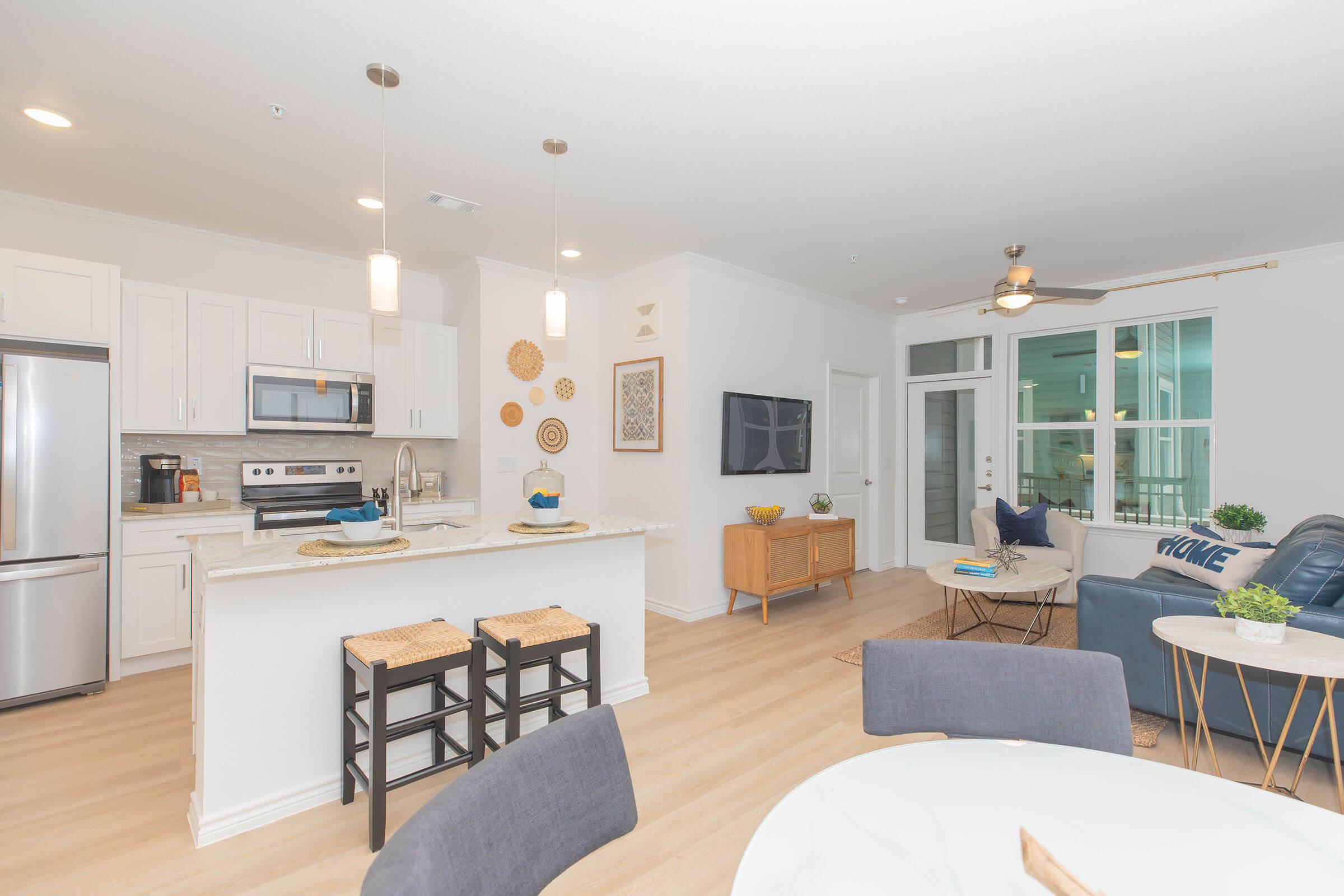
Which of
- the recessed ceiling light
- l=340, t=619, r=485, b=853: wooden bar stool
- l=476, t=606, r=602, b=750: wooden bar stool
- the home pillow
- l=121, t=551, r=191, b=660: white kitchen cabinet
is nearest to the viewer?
l=340, t=619, r=485, b=853: wooden bar stool

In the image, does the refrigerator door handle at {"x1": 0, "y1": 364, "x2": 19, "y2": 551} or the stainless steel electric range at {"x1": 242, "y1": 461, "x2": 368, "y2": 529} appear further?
the stainless steel electric range at {"x1": 242, "y1": 461, "x2": 368, "y2": 529}

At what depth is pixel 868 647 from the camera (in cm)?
139

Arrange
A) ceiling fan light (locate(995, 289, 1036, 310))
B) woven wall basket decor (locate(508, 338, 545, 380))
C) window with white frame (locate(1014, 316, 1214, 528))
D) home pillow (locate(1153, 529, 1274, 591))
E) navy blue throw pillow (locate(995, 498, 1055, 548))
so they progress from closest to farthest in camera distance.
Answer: home pillow (locate(1153, 529, 1274, 591)) → ceiling fan light (locate(995, 289, 1036, 310)) → woven wall basket decor (locate(508, 338, 545, 380)) → window with white frame (locate(1014, 316, 1214, 528)) → navy blue throw pillow (locate(995, 498, 1055, 548))

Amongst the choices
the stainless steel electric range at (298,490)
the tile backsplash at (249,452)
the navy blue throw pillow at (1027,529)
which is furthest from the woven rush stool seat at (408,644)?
the navy blue throw pillow at (1027,529)

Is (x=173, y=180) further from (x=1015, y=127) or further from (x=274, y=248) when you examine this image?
(x=1015, y=127)

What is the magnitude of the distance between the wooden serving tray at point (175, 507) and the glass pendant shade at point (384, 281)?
2349 millimetres

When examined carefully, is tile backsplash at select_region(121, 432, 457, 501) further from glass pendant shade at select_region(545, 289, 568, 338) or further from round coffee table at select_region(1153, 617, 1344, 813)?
round coffee table at select_region(1153, 617, 1344, 813)

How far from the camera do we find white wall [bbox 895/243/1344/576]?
4.32 meters

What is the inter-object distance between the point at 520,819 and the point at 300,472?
419 cm

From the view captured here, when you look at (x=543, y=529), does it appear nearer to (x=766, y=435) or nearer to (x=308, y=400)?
(x=308, y=400)

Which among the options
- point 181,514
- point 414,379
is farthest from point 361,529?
point 414,379

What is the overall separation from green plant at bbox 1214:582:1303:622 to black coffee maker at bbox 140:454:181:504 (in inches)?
203

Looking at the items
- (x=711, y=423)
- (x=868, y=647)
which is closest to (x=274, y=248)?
(x=711, y=423)

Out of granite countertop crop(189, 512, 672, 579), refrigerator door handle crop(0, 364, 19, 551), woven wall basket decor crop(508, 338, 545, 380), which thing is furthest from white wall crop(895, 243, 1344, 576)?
refrigerator door handle crop(0, 364, 19, 551)
